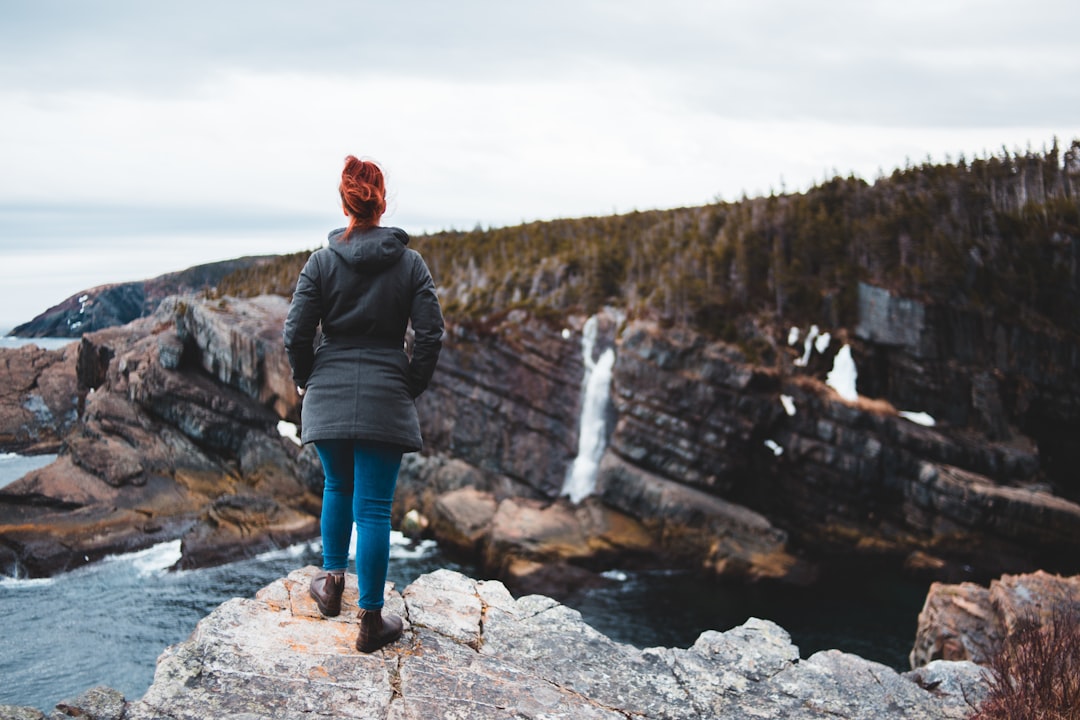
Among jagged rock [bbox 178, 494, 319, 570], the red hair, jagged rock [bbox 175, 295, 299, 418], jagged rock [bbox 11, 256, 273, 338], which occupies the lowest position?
jagged rock [bbox 178, 494, 319, 570]

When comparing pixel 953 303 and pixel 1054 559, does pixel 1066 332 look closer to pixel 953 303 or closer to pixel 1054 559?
pixel 953 303

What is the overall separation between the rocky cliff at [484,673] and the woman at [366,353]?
476mm

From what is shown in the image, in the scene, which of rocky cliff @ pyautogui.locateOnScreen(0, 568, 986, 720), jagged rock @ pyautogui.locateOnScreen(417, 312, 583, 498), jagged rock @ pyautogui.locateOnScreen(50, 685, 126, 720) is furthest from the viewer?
jagged rock @ pyautogui.locateOnScreen(417, 312, 583, 498)

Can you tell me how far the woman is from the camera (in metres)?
5.41

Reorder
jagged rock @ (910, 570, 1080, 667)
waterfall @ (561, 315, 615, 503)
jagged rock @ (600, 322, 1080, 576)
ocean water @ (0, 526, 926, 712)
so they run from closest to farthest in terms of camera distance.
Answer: jagged rock @ (910, 570, 1080, 667)
ocean water @ (0, 526, 926, 712)
jagged rock @ (600, 322, 1080, 576)
waterfall @ (561, 315, 615, 503)

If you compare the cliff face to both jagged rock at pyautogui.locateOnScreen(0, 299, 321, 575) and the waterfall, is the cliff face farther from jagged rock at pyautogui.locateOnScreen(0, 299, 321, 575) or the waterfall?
jagged rock at pyautogui.locateOnScreen(0, 299, 321, 575)

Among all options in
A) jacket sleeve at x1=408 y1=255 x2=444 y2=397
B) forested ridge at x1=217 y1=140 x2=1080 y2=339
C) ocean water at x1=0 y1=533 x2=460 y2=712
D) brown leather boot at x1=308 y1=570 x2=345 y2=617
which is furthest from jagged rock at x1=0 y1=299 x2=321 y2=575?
jacket sleeve at x1=408 y1=255 x2=444 y2=397

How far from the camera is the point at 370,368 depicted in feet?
17.9

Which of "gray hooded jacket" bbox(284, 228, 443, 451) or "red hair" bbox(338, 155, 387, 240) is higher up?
"red hair" bbox(338, 155, 387, 240)

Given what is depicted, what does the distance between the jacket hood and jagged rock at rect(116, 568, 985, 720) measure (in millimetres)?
2761

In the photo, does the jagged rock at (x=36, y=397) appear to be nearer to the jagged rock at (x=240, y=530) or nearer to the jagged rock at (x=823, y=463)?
the jagged rock at (x=240, y=530)

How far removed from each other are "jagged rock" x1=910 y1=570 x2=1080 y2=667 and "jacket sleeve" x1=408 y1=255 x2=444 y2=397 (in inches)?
521

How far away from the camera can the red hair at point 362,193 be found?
550cm

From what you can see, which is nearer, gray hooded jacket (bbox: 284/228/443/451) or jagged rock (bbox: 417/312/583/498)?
gray hooded jacket (bbox: 284/228/443/451)
